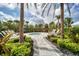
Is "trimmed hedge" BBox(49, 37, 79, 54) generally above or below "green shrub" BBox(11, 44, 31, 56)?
above

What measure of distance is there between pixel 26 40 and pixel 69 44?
0.37 m

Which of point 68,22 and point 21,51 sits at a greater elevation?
point 68,22

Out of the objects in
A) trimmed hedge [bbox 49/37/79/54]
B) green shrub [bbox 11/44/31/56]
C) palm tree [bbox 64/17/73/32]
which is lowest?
green shrub [bbox 11/44/31/56]

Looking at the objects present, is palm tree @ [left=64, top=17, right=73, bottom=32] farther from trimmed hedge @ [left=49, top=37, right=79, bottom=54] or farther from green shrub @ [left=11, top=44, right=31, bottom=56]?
green shrub @ [left=11, top=44, right=31, bottom=56]

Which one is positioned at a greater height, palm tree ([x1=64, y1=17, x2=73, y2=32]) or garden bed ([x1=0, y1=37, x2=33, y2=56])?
palm tree ([x1=64, y1=17, x2=73, y2=32])

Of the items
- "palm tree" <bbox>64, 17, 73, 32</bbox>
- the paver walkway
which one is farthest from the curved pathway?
"palm tree" <bbox>64, 17, 73, 32</bbox>

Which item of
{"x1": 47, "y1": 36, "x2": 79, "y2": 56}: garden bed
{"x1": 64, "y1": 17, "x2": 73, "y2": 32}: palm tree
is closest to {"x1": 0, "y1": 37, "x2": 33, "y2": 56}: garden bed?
{"x1": 47, "y1": 36, "x2": 79, "y2": 56}: garden bed

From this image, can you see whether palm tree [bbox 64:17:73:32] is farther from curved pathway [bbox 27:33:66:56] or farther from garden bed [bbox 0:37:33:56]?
garden bed [bbox 0:37:33:56]

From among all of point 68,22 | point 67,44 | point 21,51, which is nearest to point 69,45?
point 67,44

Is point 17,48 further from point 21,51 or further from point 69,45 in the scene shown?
point 69,45

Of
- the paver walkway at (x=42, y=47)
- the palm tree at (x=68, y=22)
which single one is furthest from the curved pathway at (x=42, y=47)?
the palm tree at (x=68, y=22)

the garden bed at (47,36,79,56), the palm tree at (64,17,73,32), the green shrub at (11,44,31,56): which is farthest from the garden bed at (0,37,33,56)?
the palm tree at (64,17,73,32)

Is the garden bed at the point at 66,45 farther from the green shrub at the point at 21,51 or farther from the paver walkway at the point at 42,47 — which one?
the green shrub at the point at 21,51

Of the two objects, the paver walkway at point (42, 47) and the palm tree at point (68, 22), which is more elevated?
the palm tree at point (68, 22)
